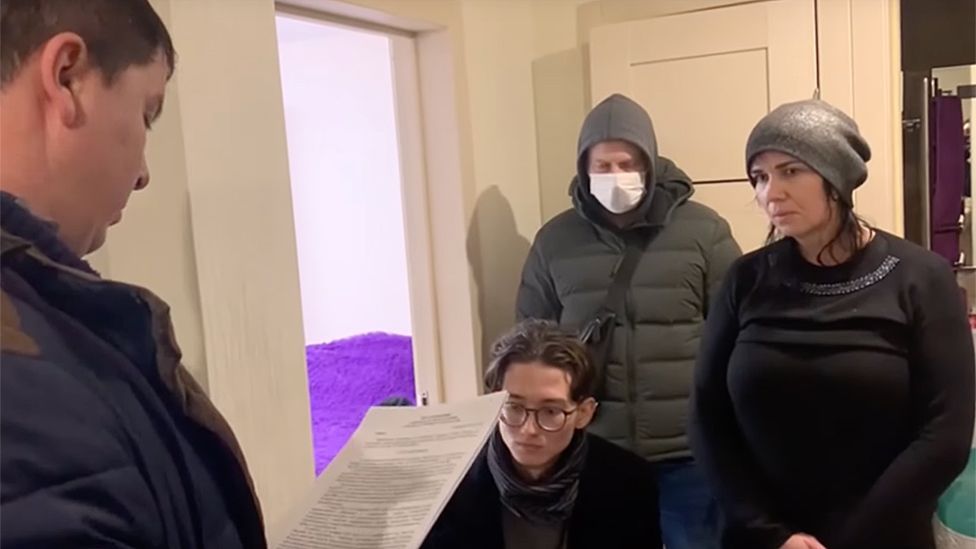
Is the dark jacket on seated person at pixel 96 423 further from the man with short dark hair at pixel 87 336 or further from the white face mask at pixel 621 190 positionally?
the white face mask at pixel 621 190

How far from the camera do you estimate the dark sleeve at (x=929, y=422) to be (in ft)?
4.84

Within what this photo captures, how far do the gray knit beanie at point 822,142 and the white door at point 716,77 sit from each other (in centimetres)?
69

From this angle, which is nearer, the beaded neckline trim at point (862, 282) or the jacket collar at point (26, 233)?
the jacket collar at point (26, 233)

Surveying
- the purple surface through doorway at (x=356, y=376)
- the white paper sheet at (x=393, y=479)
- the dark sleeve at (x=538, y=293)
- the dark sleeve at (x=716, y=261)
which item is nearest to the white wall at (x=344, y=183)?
the purple surface through doorway at (x=356, y=376)

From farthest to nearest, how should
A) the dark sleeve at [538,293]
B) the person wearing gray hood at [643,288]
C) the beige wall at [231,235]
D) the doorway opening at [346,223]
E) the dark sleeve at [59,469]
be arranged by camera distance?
the doorway opening at [346,223] → the dark sleeve at [538,293] → the person wearing gray hood at [643,288] → the beige wall at [231,235] → the dark sleeve at [59,469]

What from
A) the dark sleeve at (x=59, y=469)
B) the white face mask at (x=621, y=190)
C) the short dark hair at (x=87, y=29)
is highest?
the short dark hair at (x=87, y=29)

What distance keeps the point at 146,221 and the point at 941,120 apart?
6.62 ft

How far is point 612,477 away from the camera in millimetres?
1554

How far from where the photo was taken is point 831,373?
60.1 inches

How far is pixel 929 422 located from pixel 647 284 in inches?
27.2

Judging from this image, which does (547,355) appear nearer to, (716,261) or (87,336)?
(716,261)

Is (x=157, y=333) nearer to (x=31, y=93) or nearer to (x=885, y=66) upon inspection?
(x=31, y=93)

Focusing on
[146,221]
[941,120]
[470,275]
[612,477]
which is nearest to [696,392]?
[612,477]

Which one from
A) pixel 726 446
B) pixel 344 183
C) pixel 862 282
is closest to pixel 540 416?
pixel 726 446
